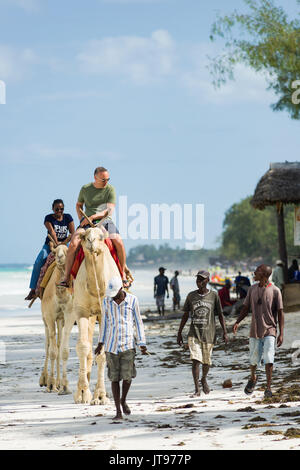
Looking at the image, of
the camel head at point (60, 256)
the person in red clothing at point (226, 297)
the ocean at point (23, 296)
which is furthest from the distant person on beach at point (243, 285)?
the camel head at point (60, 256)

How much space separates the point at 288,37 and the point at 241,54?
215 centimetres

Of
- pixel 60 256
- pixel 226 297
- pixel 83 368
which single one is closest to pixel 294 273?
pixel 226 297

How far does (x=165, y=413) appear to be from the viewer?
10.0 meters

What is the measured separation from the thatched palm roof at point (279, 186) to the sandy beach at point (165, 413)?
8.54 meters

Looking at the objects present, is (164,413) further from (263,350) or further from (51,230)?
(51,230)

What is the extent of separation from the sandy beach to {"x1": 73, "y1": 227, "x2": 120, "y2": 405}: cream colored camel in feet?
1.00

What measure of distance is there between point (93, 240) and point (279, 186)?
14454mm

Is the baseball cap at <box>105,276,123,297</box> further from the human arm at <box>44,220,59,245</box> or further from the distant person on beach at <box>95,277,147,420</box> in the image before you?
the human arm at <box>44,220,59,245</box>

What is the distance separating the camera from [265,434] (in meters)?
8.25

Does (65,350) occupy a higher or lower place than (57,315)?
lower

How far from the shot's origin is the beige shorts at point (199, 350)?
11.3 meters

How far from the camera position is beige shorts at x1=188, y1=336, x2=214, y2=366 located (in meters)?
11.3

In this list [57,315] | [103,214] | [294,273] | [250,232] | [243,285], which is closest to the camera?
[103,214]
